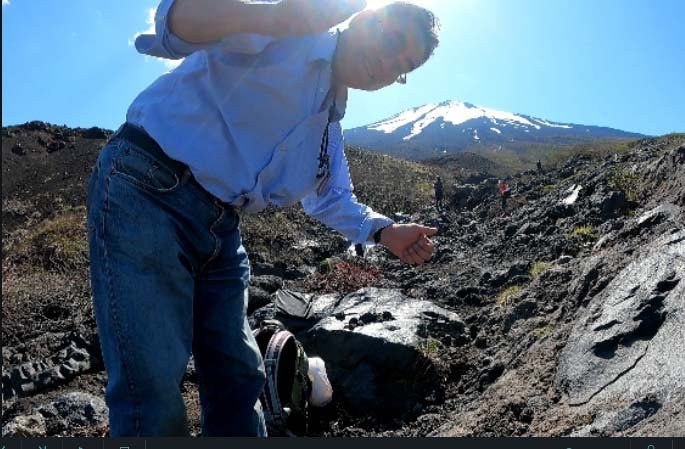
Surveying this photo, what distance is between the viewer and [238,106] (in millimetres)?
1923

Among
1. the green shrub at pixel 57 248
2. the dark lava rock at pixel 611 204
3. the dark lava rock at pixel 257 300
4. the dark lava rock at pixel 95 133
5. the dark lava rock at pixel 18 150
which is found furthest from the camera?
the dark lava rock at pixel 95 133

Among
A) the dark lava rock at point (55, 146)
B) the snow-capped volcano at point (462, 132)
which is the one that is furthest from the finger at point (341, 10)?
the snow-capped volcano at point (462, 132)

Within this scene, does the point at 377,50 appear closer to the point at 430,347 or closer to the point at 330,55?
the point at 330,55

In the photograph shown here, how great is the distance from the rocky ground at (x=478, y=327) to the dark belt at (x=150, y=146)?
1846mm

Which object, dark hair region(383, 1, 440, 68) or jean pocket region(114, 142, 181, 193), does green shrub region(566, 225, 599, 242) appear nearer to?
dark hair region(383, 1, 440, 68)

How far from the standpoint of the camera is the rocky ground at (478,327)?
3.06 meters

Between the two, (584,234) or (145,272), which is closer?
(145,272)

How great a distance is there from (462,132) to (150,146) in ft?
509

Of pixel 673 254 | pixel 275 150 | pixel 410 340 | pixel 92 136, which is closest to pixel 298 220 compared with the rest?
pixel 410 340

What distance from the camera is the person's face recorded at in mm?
1959

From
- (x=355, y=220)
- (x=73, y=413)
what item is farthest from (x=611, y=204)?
(x=73, y=413)

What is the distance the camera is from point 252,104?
1.94 meters

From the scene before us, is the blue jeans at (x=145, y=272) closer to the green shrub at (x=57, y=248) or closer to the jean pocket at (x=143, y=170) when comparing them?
the jean pocket at (x=143, y=170)

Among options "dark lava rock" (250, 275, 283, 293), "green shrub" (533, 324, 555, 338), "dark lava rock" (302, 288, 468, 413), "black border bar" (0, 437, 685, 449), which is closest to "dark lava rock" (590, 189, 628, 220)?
"dark lava rock" (302, 288, 468, 413)
